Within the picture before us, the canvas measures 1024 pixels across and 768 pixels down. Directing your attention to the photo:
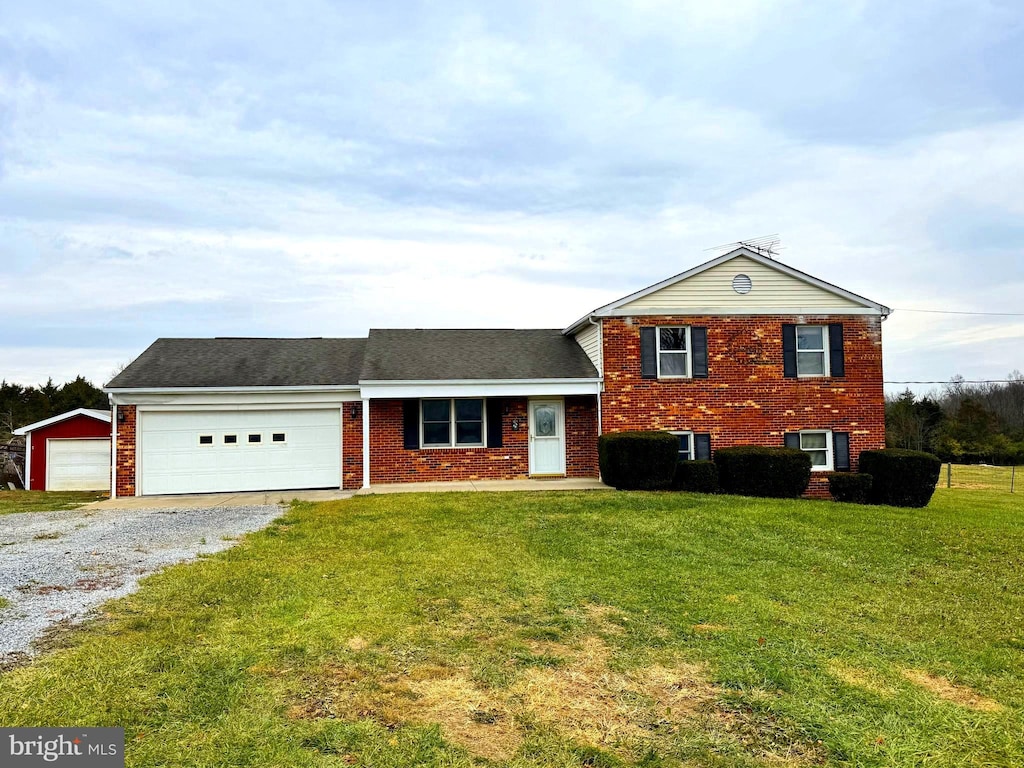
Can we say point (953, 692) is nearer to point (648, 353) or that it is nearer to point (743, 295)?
point (648, 353)

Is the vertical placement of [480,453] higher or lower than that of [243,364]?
lower

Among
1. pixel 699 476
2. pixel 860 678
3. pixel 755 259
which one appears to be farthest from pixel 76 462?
pixel 860 678

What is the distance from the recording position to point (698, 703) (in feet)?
13.0

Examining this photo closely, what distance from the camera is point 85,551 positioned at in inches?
341

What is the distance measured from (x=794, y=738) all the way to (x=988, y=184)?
1732cm

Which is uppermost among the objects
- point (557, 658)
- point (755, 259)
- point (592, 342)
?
point (755, 259)

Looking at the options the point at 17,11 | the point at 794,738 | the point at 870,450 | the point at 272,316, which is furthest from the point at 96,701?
the point at 272,316

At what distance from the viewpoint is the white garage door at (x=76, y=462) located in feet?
73.3

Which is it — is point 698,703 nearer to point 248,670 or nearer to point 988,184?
point 248,670

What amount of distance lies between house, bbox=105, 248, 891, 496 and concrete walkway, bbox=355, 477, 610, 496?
0.41m

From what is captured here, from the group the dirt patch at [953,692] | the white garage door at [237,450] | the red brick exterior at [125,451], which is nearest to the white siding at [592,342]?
the white garage door at [237,450]

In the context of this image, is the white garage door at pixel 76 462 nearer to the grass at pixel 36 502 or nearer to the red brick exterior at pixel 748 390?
the grass at pixel 36 502

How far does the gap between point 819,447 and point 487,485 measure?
8224 millimetres

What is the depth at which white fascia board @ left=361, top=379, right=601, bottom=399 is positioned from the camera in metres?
15.3
